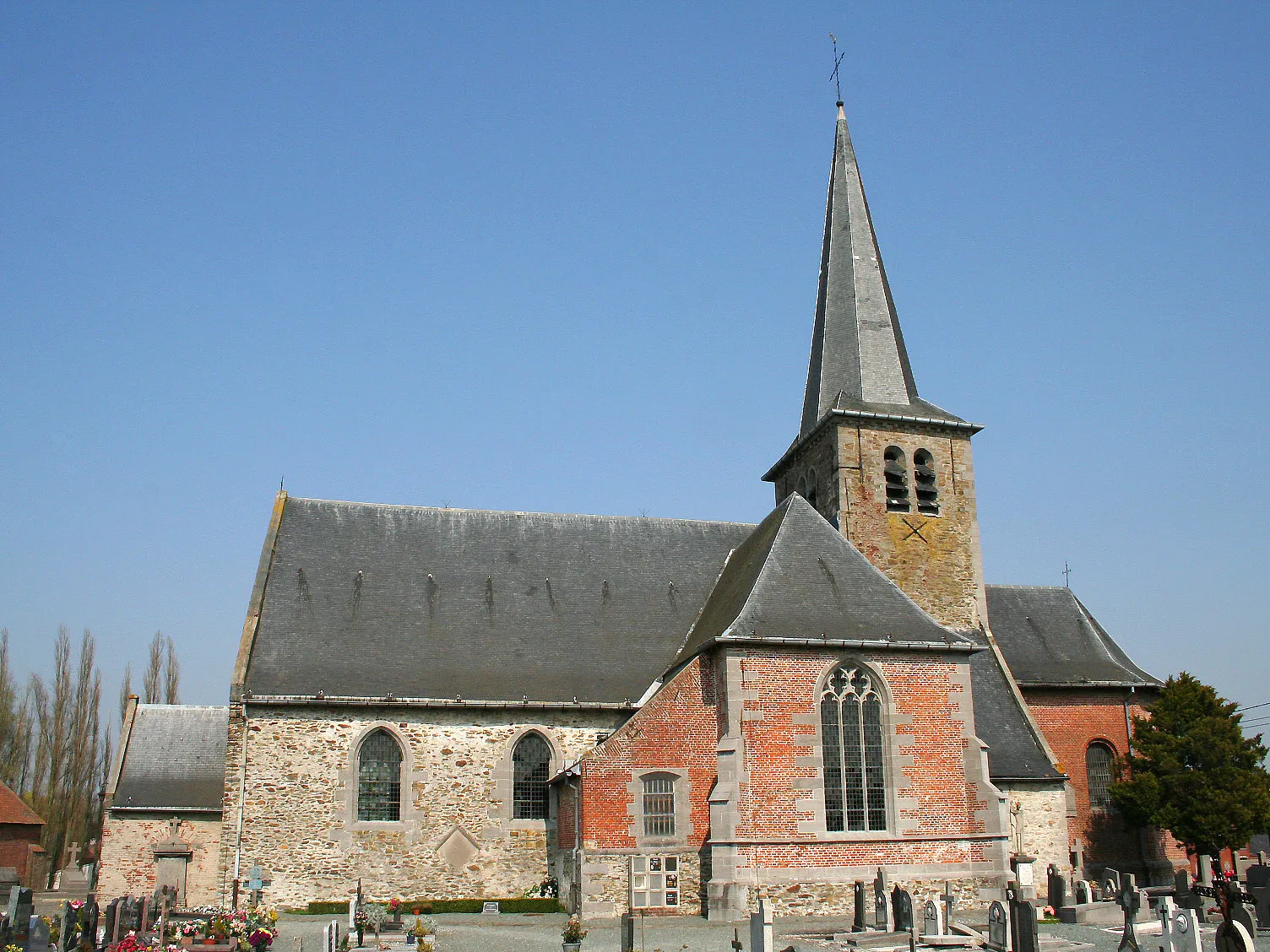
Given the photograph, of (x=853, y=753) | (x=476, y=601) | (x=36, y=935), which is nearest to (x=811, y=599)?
(x=853, y=753)

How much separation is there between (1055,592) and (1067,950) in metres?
15.9

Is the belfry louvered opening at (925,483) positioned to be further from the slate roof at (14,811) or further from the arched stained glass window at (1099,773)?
the slate roof at (14,811)

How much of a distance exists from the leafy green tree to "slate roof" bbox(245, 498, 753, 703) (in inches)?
410

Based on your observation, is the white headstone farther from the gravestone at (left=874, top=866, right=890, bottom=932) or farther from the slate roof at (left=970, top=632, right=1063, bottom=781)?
the slate roof at (left=970, top=632, right=1063, bottom=781)

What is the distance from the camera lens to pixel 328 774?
20859 millimetres

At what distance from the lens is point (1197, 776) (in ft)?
77.5

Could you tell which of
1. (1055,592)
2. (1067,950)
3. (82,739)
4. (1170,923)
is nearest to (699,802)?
(1067,950)

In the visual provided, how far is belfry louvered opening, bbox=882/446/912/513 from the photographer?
2500cm

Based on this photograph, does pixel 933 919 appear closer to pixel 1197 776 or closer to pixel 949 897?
pixel 949 897

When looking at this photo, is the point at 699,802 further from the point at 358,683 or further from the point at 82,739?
the point at 82,739

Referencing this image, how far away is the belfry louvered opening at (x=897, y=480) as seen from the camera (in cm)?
2500

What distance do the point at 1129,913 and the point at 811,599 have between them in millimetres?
7730

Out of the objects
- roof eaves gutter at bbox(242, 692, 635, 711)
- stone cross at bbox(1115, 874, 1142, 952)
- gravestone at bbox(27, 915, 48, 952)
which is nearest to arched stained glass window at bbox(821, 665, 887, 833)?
stone cross at bbox(1115, 874, 1142, 952)

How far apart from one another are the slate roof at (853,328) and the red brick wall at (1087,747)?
7540 millimetres
